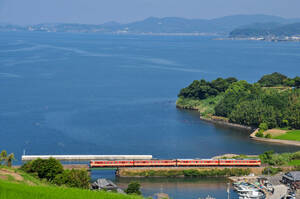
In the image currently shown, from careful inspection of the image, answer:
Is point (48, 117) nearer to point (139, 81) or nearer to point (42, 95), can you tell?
point (42, 95)

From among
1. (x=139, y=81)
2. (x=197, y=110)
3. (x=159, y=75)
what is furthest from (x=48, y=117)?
(x=159, y=75)

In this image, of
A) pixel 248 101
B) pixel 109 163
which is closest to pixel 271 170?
pixel 109 163

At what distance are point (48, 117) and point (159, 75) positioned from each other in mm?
32363

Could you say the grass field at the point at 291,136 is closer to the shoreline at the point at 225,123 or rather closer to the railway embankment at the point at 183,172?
the shoreline at the point at 225,123

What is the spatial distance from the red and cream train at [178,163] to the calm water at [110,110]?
12.4 ft

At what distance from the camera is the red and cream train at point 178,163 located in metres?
28.0

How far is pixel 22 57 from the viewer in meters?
93.4

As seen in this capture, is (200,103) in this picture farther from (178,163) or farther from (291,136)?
(178,163)

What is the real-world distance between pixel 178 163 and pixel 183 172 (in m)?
0.75

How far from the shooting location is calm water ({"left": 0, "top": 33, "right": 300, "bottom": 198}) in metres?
34.7

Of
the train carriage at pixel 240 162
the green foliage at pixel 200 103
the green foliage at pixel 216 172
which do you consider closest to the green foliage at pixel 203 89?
the green foliage at pixel 200 103

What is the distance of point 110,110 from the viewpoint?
47.2 m

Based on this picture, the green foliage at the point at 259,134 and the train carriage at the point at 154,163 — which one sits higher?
the green foliage at the point at 259,134

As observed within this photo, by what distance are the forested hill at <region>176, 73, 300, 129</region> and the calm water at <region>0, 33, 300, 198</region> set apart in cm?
179
